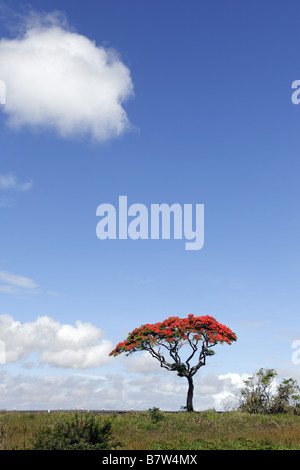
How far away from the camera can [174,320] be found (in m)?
38.8

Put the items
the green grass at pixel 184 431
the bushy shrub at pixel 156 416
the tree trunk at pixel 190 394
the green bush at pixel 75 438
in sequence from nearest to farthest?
the green bush at pixel 75 438 → the green grass at pixel 184 431 → the bushy shrub at pixel 156 416 → the tree trunk at pixel 190 394

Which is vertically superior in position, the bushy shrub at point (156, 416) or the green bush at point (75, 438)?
the green bush at point (75, 438)

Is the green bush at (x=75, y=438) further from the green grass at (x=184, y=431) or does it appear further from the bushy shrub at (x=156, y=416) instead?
the bushy shrub at (x=156, y=416)

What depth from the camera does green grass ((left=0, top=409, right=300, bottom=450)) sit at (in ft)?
61.2

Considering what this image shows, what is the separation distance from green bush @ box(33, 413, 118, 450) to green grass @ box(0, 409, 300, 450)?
1.47 m

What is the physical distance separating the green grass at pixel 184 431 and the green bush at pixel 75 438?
147 centimetres

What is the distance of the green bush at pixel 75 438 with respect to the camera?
52.9 feet

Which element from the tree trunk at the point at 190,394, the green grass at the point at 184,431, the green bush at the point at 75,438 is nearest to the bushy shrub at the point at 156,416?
the green grass at the point at 184,431

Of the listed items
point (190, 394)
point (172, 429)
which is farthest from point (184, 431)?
point (190, 394)

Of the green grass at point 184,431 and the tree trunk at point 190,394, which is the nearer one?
the green grass at point 184,431

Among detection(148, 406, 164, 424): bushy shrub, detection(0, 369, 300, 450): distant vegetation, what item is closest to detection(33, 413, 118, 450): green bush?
detection(0, 369, 300, 450): distant vegetation

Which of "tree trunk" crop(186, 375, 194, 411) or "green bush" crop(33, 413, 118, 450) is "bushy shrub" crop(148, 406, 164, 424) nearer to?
"tree trunk" crop(186, 375, 194, 411)

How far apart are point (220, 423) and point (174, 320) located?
11.7m
